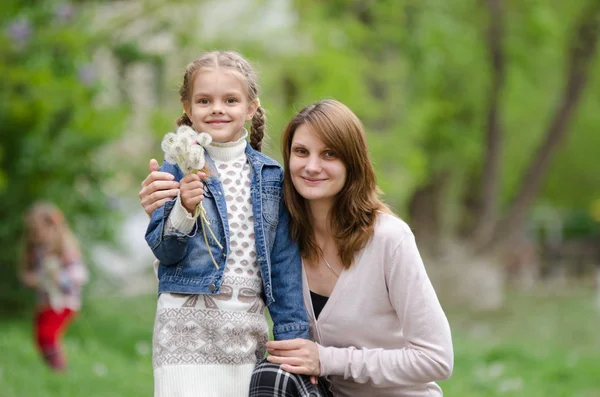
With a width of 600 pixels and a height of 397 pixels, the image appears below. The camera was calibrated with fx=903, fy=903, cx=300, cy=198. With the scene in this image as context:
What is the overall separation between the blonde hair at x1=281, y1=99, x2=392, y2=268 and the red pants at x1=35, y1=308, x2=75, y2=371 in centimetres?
528

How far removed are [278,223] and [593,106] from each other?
28.5 meters

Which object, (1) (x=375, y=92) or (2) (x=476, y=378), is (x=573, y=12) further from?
(2) (x=476, y=378)

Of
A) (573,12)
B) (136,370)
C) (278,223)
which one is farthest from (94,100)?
(573,12)

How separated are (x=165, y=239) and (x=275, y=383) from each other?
24.4 inches

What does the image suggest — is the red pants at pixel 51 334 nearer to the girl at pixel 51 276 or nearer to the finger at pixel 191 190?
the girl at pixel 51 276

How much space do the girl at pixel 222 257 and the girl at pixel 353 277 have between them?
9cm

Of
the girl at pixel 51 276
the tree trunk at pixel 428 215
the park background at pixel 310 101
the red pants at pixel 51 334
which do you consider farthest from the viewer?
the tree trunk at pixel 428 215

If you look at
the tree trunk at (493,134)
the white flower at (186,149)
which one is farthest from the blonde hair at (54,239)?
the tree trunk at (493,134)

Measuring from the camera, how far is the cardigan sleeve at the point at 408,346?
10.7 feet

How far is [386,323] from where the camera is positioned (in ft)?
11.0

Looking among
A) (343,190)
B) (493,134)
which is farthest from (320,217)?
(493,134)

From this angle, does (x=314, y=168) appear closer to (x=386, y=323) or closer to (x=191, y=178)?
(x=191, y=178)

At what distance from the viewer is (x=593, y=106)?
29.9 metres

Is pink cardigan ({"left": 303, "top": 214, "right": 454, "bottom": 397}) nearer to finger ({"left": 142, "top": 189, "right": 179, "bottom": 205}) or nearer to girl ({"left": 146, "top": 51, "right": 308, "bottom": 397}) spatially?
girl ({"left": 146, "top": 51, "right": 308, "bottom": 397})
